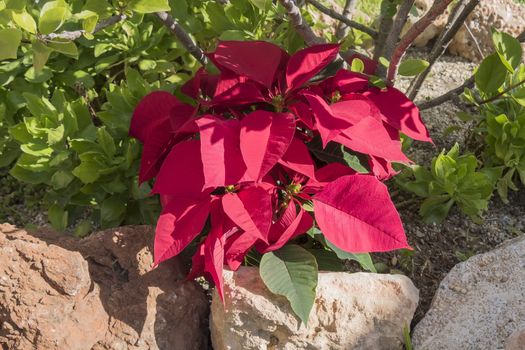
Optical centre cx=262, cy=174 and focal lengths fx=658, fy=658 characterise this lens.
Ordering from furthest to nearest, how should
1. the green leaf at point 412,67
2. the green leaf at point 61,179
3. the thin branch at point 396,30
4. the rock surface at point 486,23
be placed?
the rock surface at point 486,23, the green leaf at point 61,179, the thin branch at point 396,30, the green leaf at point 412,67

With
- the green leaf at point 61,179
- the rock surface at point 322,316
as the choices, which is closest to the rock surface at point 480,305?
the rock surface at point 322,316

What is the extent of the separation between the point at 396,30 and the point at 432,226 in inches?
23.5

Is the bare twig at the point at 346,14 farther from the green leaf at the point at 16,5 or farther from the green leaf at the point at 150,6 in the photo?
the green leaf at the point at 16,5

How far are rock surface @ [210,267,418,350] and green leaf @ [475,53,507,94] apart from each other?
27.9 inches

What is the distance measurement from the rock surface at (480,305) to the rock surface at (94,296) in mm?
573

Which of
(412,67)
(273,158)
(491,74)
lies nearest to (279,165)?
(273,158)

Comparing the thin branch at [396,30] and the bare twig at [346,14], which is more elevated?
the thin branch at [396,30]

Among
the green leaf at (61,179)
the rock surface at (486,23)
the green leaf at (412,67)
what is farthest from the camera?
the rock surface at (486,23)

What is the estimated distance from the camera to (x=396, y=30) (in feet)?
6.07

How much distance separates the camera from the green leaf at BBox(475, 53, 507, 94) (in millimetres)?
1847

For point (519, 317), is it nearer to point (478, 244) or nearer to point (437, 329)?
point (437, 329)

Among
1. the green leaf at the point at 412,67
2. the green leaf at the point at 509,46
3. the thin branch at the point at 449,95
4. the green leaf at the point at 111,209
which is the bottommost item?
the green leaf at the point at 111,209

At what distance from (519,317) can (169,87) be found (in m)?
1.15

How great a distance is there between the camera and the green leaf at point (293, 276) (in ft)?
4.62
